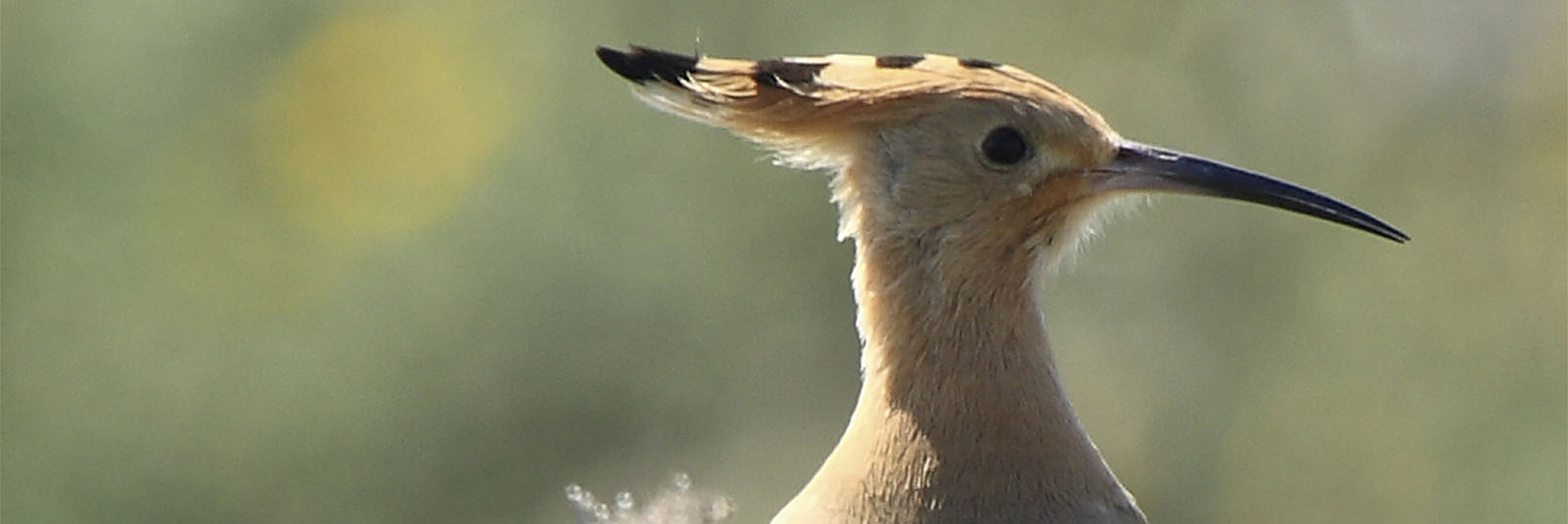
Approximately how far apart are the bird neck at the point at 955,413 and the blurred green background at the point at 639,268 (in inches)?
71.7

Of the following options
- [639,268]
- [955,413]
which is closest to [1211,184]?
[955,413]

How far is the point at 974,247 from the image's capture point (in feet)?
8.61

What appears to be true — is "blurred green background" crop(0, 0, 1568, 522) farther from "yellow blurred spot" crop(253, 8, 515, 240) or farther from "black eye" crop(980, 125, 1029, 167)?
"black eye" crop(980, 125, 1029, 167)

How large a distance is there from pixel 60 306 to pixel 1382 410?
248 cm

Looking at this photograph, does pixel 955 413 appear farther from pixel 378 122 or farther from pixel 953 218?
pixel 378 122

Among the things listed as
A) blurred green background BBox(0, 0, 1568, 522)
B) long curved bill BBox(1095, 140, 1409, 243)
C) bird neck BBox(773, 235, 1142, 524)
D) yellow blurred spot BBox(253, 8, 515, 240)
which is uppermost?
yellow blurred spot BBox(253, 8, 515, 240)

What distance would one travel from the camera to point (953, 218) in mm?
2625

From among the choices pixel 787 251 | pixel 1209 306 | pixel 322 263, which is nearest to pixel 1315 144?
pixel 1209 306

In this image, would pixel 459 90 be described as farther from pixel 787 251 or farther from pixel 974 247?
pixel 974 247

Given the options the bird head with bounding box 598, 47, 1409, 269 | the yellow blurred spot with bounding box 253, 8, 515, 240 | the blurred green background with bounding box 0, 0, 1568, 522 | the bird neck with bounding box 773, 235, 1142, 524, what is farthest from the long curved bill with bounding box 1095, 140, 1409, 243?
the yellow blurred spot with bounding box 253, 8, 515, 240

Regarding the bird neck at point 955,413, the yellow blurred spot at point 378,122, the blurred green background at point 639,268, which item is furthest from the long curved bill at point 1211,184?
the yellow blurred spot at point 378,122

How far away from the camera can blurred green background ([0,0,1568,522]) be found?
173 inches

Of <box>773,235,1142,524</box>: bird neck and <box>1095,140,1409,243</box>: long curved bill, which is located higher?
<box>1095,140,1409,243</box>: long curved bill

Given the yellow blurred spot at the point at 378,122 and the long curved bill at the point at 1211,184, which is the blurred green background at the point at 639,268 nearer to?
the yellow blurred spot at the point at 378,122
